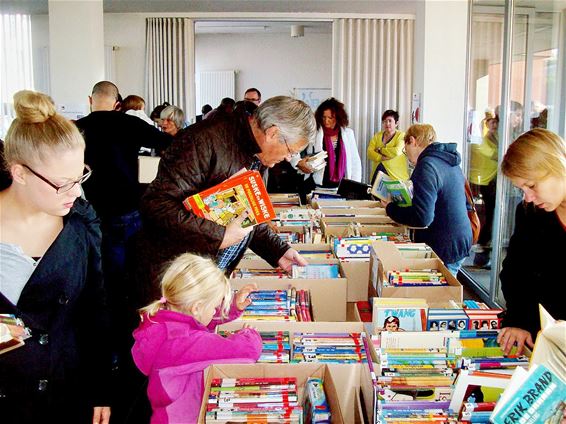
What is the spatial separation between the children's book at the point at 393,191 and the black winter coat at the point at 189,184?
4.62 feet

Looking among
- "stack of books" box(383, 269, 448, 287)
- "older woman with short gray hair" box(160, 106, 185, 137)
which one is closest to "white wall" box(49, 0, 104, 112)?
"older woman with short gray hair" box(160, 106, 185, 137)

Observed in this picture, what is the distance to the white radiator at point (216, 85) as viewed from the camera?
1213 centimetres

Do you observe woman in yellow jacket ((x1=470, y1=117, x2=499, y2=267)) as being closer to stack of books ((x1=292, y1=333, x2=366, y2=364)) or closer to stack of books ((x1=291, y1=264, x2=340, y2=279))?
stack of books ((x1=291, y1=264, x2=340, y2=279))

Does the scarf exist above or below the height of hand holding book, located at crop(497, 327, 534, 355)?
above

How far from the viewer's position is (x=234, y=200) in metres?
2.24

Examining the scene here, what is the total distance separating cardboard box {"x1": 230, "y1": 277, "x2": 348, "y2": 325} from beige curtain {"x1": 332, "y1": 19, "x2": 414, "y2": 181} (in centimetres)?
674

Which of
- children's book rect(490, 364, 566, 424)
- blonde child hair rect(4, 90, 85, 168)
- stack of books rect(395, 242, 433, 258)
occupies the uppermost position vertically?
blonde child hair rect(4, 90, 85, 168)

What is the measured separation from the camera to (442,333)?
6.23 feet

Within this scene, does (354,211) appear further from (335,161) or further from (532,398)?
(532,398)

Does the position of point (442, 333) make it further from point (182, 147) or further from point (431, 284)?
point (182, 147)

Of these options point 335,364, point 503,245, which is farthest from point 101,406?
point 503,245

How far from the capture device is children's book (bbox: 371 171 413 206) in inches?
138

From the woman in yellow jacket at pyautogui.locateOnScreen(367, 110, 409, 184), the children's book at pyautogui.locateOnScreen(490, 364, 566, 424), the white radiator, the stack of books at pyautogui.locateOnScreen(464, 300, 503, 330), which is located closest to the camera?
the children's book at pyautogui.locateOnScreen(490, 364, 566, 424)

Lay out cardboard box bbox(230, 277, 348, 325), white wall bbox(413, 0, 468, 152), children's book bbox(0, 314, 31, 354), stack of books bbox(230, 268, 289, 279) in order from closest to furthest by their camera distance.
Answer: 1. children's book bbox(0, 314, 31, 354)
2. cardboard box bbox(230, 277, 348, 325)
3. stack of books bbox(230, 268, 289, 279)
4. white wall bbox(413, 0, 468, 152)
